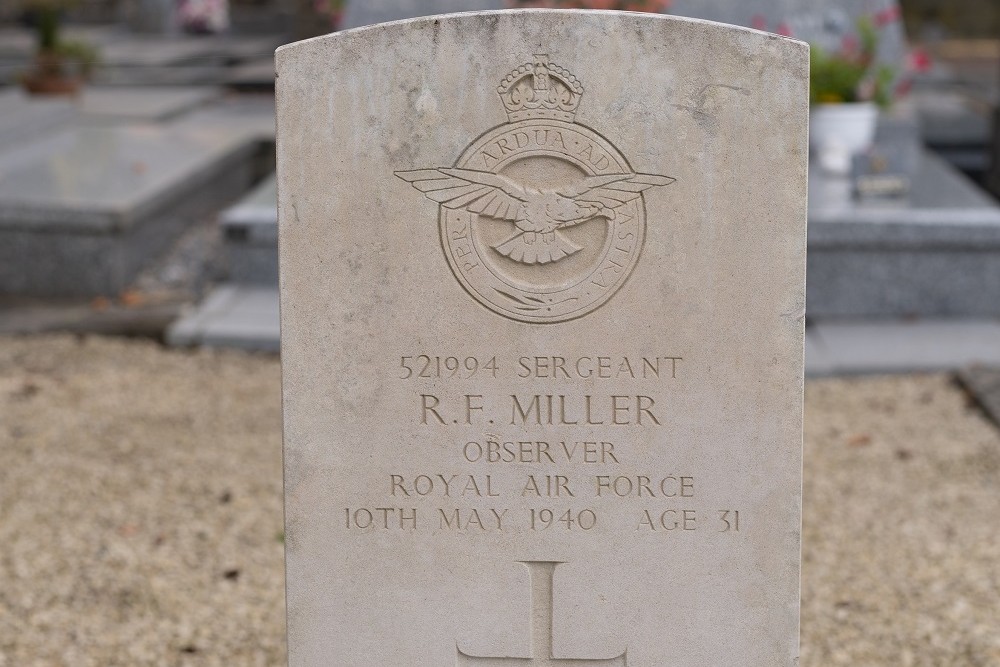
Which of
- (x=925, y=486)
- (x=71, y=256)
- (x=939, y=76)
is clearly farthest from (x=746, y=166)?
(x=939, y=76)

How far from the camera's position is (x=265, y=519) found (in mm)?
4539

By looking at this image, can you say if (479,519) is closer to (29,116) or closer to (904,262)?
(904,262)

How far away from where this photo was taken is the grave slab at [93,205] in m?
6.92

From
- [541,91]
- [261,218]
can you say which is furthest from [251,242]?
[541,91]

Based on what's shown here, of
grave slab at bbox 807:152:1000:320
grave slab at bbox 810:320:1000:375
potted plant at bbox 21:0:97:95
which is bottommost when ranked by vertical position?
grave slab at bbox 810:320:1000:375

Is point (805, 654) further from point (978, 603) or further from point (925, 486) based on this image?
point (925, 486)

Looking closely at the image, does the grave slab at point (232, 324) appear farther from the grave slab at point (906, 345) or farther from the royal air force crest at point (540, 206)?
the royal air force crest at point (540, 206)

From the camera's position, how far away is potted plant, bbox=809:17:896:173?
7324mm

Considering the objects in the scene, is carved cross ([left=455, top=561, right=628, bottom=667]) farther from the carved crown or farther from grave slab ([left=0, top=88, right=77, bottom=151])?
grave slab ([left=0, top=88, right=77, bottom=151])

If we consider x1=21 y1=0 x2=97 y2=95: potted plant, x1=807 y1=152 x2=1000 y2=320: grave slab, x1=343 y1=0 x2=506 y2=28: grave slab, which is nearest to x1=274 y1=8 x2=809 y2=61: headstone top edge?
x1=807 y1=152 x2=1000 y2=320: grave slab

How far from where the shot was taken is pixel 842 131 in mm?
7324

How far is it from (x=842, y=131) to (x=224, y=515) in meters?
4.21

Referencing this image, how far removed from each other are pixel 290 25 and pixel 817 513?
689 inches

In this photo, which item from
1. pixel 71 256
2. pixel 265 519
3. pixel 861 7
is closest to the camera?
pixel 265 519
